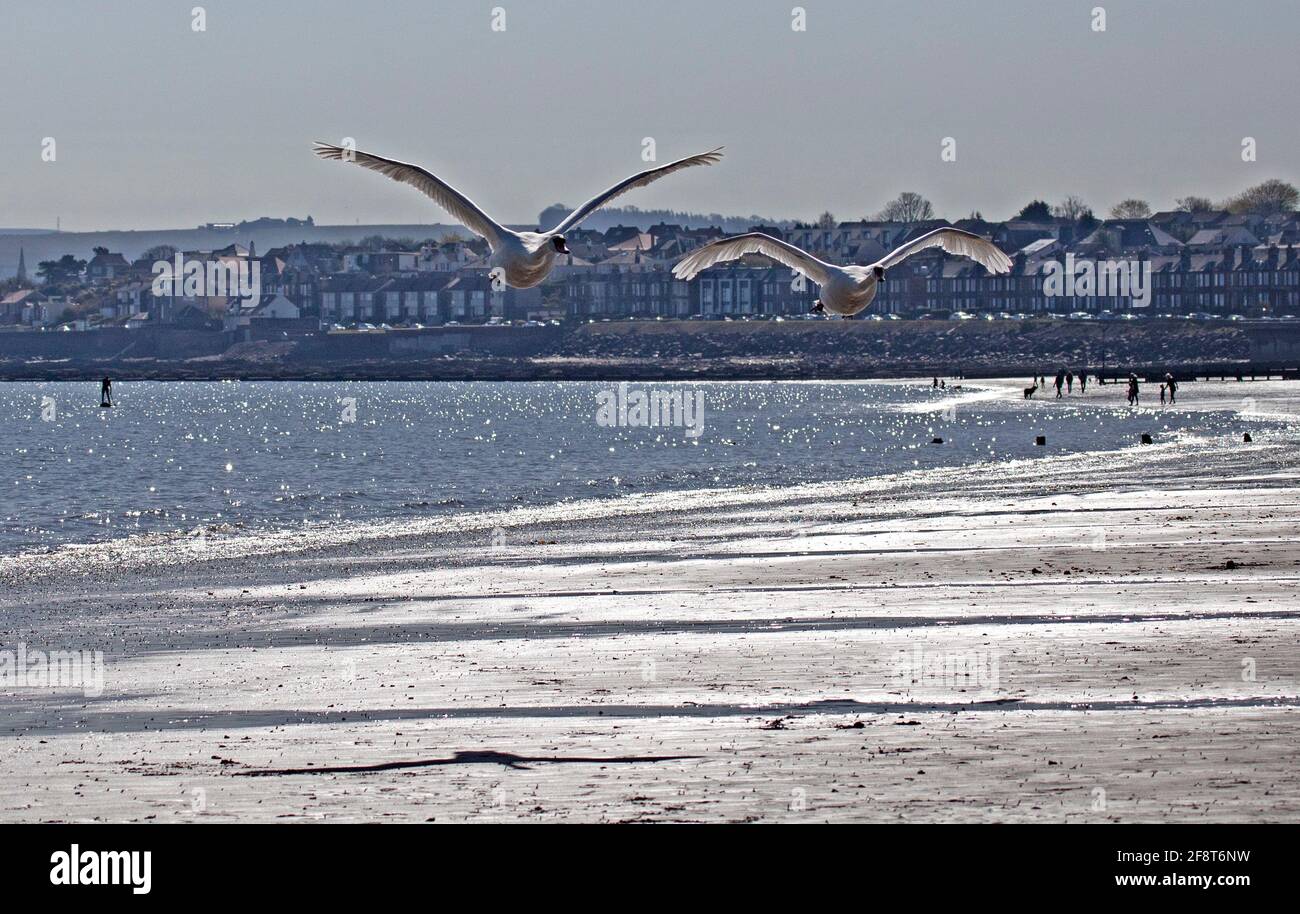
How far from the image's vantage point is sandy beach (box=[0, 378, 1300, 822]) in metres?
10.7

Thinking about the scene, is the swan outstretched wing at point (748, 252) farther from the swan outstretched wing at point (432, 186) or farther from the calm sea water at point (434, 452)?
the calm sea water at point (434, 452)

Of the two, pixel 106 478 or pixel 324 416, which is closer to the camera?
pixel 106 478

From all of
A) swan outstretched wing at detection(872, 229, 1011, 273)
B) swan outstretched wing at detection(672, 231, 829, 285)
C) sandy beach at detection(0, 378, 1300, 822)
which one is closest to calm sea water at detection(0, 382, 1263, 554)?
sandy beach at detection(0, 378, 1300, 822)

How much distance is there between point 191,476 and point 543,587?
38.0 meters

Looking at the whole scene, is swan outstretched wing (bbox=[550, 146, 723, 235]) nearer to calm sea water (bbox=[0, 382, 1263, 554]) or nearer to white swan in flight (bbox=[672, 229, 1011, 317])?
white swan in flight (bbox=[672, 229, 1011, 317])

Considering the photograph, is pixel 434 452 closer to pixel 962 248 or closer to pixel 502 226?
pixel 962 248

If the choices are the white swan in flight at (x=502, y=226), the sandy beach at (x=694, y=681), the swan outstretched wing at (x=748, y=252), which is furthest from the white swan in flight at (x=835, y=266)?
the sandy beach at (x=694, y=681)

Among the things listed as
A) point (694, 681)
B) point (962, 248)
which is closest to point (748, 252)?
point (962, 248)

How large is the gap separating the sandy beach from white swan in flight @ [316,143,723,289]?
9.79 ft

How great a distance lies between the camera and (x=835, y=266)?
632 inches

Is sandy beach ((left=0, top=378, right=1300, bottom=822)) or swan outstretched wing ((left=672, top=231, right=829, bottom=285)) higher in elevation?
swan outstretched wing ((left=672, top=231, right=829, bottom=285))

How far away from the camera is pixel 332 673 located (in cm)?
1555
